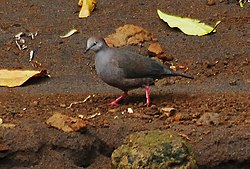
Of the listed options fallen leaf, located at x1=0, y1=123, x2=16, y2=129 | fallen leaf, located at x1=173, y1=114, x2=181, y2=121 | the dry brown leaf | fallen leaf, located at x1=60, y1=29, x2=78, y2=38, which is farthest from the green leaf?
fallen leaf, located at x1=0, y1=123, x2=16, y2=129

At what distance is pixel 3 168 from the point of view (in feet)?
22.2

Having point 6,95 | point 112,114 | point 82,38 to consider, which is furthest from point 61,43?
point 112,114

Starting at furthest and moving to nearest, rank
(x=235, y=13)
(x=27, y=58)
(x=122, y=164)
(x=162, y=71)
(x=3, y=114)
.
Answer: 1. (x=235, y=13)
2. (x=27, y=58)
3. (x=162, y=71)
4. (x=3, y=114)
5. (x=122, y=164)

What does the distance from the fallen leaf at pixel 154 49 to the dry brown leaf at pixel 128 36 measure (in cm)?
21

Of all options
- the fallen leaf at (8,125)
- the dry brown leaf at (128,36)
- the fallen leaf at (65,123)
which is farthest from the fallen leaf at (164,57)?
the fallen leaf at (8,125)

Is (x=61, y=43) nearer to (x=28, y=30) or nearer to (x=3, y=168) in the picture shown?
(x=28, y=30)

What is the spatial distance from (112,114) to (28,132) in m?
0.90

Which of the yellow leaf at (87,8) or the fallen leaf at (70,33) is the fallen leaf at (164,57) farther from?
the yellow leaf at (87,8)

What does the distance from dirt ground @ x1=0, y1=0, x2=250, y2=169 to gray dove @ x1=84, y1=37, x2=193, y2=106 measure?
0.66 ft

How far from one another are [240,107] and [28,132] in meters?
1.93

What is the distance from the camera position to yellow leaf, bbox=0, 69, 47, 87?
27.7ft

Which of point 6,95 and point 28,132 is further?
point 6,95

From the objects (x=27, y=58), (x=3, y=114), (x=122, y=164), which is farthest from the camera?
(x=27, y=58)

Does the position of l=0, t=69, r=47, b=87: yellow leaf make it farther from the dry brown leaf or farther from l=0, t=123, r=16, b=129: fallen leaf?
l=0, t=123, r=16, b=129: fallen leaf
